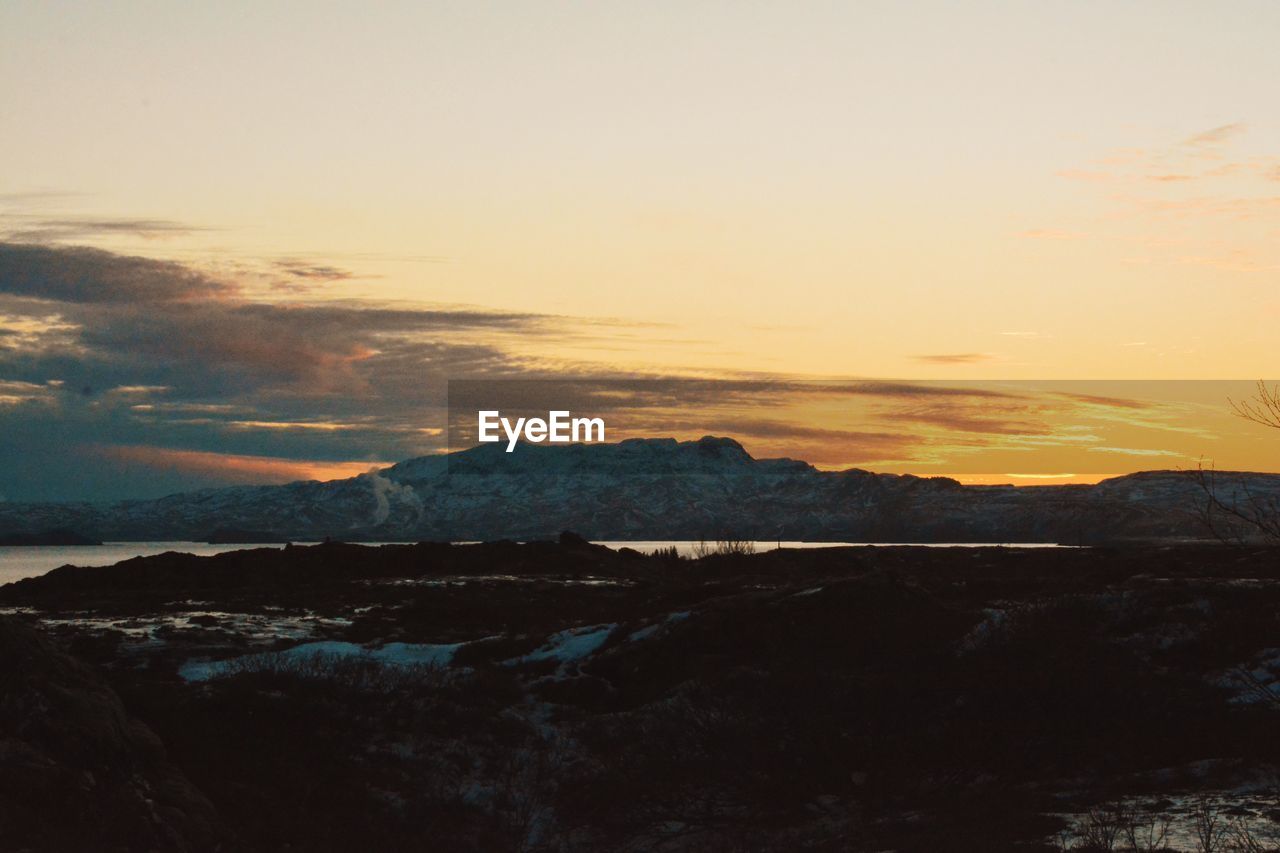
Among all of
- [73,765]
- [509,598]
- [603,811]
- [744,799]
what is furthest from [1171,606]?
[509,598]

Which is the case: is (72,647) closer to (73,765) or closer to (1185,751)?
(73,765)

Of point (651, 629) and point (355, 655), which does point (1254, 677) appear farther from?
point (355, 655)

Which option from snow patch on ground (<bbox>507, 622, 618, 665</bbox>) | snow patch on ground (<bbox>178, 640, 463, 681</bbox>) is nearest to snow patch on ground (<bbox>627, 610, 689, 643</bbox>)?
snow patch on ground (<bbox>507, 622, 618, 665</bbox>)

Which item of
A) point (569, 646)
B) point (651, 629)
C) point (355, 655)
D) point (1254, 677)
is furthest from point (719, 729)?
point (355, 655)

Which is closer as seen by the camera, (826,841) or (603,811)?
(826,841)

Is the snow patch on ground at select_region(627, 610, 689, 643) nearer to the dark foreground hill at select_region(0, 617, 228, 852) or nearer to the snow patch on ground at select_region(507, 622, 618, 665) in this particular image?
the snow patch on ground at select_region(507, 622, 618, 665)

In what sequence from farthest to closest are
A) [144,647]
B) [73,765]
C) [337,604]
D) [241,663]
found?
[337,604] → [144,647] → [241,663] → [73,765]

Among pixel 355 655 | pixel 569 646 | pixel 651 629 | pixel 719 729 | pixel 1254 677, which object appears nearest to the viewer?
pixel 719 729

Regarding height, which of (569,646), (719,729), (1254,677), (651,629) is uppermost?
(1254,677)

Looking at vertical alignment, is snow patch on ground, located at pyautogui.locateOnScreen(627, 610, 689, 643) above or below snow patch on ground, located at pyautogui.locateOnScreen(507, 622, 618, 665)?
above
